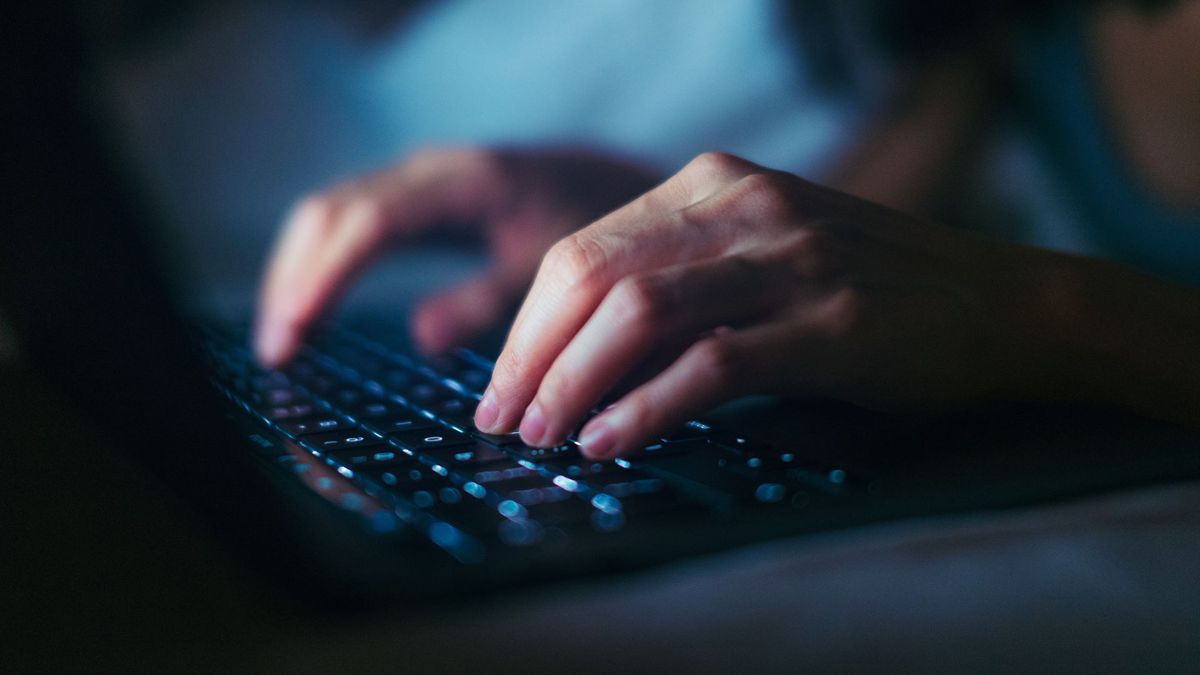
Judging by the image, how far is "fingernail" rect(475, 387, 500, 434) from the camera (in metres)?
0.41

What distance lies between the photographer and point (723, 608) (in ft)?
0.87

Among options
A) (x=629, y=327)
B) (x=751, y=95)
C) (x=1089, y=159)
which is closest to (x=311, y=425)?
(x=629, y=327)

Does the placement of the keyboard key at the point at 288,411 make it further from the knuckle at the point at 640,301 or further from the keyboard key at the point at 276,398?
the knuckle at the point at 640,301

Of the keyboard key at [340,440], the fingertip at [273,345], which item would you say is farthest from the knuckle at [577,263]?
the fingertip at [273,345]

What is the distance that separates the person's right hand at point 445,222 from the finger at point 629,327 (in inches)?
9.1

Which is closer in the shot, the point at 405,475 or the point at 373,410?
the point at 405,475

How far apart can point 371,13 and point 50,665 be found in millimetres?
743

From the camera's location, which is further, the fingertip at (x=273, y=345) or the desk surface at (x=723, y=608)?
the fingertip at (x=273, y=345)

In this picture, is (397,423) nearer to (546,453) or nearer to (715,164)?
(546,453)

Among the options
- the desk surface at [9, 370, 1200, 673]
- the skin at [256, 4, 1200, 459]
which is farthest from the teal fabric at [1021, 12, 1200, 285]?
the desk surface at [9, 370, 1200, 673]

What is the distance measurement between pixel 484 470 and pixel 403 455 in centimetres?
4

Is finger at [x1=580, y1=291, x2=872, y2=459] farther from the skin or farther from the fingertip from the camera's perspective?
the fingertip

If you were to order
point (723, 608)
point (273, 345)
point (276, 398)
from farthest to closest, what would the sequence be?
point (273, 345) < point (276, 398) < point (723, 608)

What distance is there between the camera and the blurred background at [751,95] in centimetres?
79
